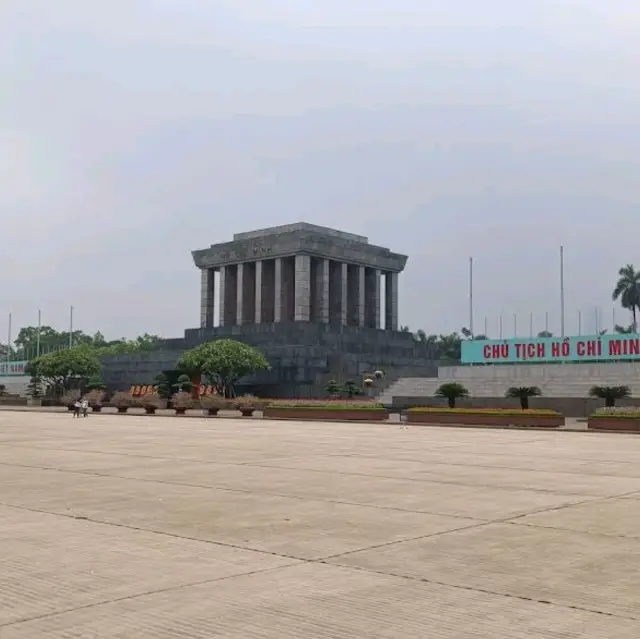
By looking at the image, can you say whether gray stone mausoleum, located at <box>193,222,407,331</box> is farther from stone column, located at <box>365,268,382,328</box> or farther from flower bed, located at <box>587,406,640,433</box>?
A: flower bed, located at <box>587,406,640,433</box>

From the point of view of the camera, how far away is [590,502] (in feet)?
37.8

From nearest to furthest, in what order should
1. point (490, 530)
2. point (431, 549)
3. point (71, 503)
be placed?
point (431, 549) → point (490, 530) → point (71, 503)

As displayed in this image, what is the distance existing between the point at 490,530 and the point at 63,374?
232ft

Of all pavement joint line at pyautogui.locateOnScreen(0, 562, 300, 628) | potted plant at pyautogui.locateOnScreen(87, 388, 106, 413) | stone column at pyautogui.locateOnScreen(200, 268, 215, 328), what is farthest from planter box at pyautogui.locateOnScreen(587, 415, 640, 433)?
stone column at pyautogui.locateOnScreen(200, 268, 215, 328)

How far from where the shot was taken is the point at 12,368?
108062mm

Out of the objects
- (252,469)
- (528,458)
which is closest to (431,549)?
(252,469)

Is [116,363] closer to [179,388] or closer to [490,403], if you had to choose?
[179,388]

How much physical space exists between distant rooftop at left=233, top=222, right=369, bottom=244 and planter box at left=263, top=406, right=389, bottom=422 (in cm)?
4252

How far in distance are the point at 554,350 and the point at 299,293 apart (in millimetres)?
33232

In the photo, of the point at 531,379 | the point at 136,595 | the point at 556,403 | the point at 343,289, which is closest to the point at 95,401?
the point at 531,379

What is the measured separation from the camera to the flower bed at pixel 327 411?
41125mm

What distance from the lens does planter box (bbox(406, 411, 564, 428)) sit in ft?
114

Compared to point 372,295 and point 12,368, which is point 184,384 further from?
point 12,368

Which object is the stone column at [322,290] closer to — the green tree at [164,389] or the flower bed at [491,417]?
the green tree at [164,389]
